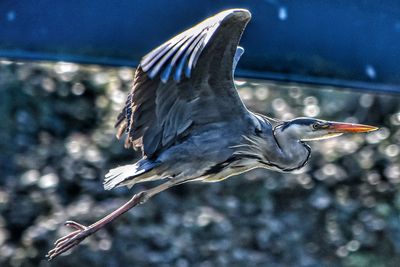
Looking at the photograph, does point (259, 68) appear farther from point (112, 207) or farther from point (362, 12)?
point (112, 207)

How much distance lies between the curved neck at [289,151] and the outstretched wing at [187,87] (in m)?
0.19

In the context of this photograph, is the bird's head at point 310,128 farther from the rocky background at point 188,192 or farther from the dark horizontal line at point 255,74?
the rocky background at point 188,192

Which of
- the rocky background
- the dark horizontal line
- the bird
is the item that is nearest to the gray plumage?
the bird

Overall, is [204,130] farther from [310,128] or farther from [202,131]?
[310,128]

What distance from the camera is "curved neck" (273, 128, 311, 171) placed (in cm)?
536

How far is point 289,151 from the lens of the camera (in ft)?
17.6

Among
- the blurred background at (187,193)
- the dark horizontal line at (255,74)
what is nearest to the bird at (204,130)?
the dark horizontal line at (255,74)

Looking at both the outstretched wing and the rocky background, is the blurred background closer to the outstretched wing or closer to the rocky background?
the rocky background

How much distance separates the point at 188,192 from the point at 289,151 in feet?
7.71

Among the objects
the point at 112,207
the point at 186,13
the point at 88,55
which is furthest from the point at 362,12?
the point at 112,207

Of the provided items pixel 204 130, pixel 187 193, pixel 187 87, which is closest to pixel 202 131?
pixel 204 130

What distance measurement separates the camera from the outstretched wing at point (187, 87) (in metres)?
4.51

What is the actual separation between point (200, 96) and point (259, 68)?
55 cm

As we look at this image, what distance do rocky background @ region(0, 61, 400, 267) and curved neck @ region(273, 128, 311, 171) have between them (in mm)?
2160
